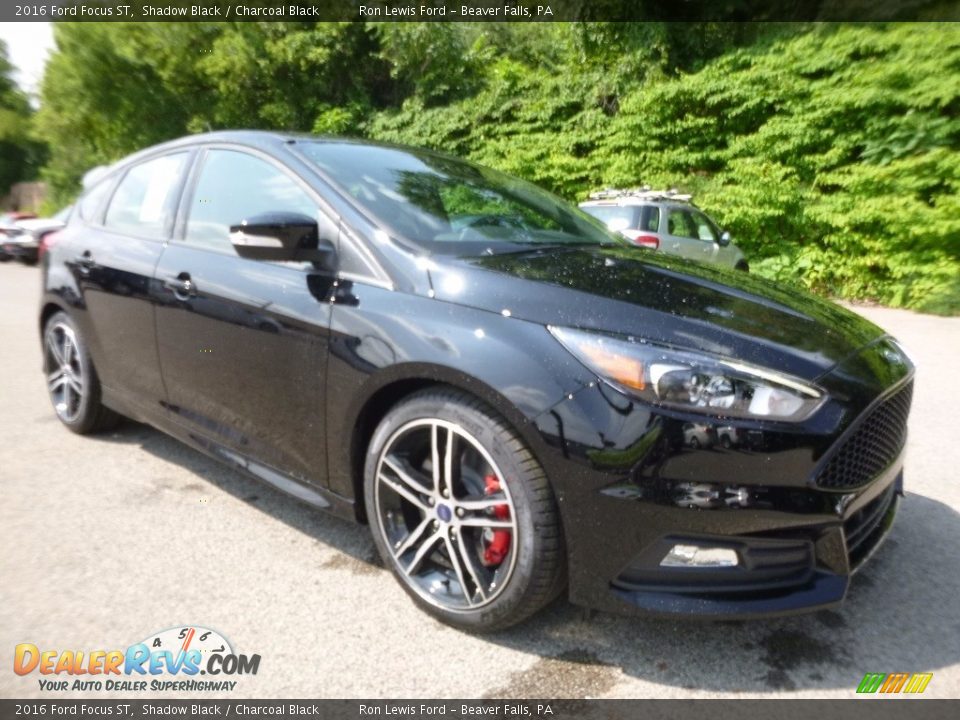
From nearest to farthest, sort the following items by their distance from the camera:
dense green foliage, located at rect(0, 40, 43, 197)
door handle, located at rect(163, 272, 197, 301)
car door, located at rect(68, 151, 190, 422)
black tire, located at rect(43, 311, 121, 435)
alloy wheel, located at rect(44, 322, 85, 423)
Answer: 1. door handle, located at rect(163, 272, 197, 301)
2. car door, located at rect(68, 151, 190, 422)
3. black tire, located at rect(43, 311, 121, 435)
4. alloy wheel, located at rect(44, 322, 85, 423)
5. dense green foliage, located at rect(0, 40, 43, 197)

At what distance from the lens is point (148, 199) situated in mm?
3432

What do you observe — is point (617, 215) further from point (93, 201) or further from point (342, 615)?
point (342, 615)

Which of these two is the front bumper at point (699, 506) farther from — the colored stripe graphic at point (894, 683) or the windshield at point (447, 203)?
the windshield at point (447, 203)

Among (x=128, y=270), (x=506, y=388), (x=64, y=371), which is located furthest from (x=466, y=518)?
(x=64, y=371)

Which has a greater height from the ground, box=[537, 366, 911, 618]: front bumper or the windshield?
the windshield

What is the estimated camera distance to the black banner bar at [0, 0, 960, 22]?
35.8ft

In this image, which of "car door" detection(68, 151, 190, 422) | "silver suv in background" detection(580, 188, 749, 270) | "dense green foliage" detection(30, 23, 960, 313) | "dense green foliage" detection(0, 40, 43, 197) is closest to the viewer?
"car door" detection(68, 151, 190, 422)

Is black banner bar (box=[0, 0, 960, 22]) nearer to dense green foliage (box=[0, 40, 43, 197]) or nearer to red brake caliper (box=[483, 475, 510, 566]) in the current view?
red brake caliper (box=[483, 475, 510, 566])

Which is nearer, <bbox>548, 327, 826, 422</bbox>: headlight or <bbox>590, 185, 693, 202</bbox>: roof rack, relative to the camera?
<bbox>548, 327, 826, 422</bbox>: headlight

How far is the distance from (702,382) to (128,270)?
8.65ft

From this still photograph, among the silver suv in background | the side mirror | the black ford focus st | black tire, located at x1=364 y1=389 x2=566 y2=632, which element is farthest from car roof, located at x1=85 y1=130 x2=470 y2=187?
the silver suv in background

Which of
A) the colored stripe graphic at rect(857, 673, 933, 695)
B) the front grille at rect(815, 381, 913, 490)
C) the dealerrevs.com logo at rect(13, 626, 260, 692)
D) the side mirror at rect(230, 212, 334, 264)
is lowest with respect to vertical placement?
the dealerrevs.com logo at rect(13, 626, 260, 692)

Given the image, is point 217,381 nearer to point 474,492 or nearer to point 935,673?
point 474,492

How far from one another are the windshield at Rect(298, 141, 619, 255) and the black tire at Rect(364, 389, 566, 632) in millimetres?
606
